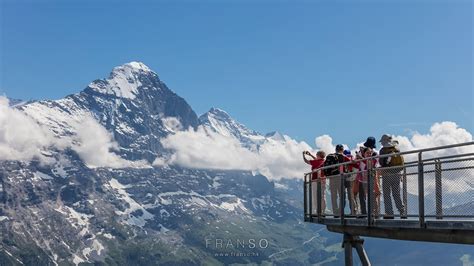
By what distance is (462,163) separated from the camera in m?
14.0

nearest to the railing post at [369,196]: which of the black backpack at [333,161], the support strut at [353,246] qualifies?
the support strut at [353,246]

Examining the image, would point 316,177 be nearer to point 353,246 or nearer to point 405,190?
point 353,246

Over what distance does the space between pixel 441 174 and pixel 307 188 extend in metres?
9.00

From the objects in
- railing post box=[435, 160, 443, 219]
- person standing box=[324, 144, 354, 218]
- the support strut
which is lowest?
the support strut

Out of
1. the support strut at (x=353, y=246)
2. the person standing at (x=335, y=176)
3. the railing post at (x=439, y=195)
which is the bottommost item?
the support strut at (x=353, y=246)

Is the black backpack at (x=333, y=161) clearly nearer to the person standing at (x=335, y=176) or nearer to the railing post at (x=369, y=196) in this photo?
the person standing at (x=335, y=176)

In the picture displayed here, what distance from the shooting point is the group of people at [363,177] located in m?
16.1

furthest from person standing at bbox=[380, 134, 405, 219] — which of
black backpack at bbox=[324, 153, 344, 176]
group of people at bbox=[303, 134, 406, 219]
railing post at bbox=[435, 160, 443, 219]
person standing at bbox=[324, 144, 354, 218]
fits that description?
black backpack at bbox=[324, 153, 344, 176]

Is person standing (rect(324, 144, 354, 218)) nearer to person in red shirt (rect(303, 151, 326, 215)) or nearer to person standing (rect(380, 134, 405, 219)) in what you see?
person in red shirt (rect(303, 151, 326, 215))

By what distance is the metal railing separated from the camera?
13.8 m

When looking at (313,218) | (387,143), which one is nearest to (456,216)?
(387,143)

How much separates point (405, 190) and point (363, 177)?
1810mm

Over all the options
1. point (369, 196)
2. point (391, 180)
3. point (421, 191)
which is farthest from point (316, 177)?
point (421, 191)

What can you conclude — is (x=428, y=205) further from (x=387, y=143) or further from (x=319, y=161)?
(x=319, y=161)
